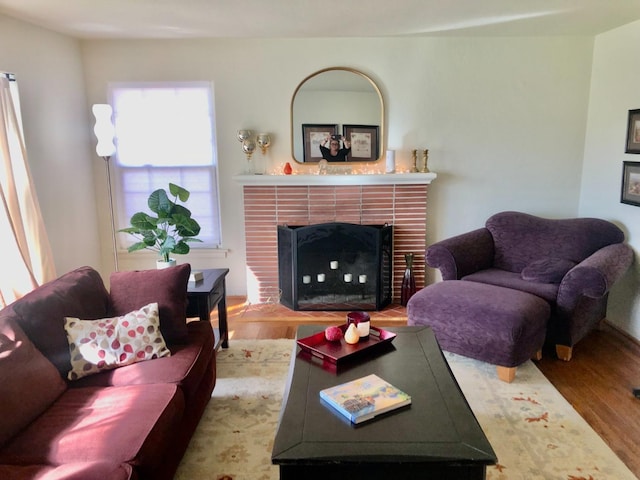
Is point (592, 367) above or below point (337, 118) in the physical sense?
below

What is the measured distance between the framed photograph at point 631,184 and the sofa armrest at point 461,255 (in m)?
1.03

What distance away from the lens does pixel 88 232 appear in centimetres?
420

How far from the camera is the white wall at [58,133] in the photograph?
132 inches

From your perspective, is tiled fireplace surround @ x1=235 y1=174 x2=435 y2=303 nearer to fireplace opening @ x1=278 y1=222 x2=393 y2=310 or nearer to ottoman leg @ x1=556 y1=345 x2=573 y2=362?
fireplace opening @ x1=278 y1=222 x2=393 y2=310

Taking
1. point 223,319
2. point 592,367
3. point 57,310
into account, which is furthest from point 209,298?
point 592,367

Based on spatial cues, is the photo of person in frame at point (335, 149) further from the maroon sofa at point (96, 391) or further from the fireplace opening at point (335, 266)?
the maroon sofa at point (96, 391)

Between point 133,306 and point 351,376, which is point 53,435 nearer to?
point 133,306

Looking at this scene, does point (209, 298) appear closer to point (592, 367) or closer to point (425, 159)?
point (425, 159)

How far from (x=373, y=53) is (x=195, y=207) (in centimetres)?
211

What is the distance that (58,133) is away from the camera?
3750 mm

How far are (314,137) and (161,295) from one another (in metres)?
2.25

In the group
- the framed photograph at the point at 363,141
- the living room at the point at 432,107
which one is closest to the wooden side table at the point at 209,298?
the living room at the point at 432,107

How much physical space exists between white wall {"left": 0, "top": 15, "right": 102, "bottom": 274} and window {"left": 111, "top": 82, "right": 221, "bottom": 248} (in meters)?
0.29

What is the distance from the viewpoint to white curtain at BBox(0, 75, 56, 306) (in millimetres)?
2857
